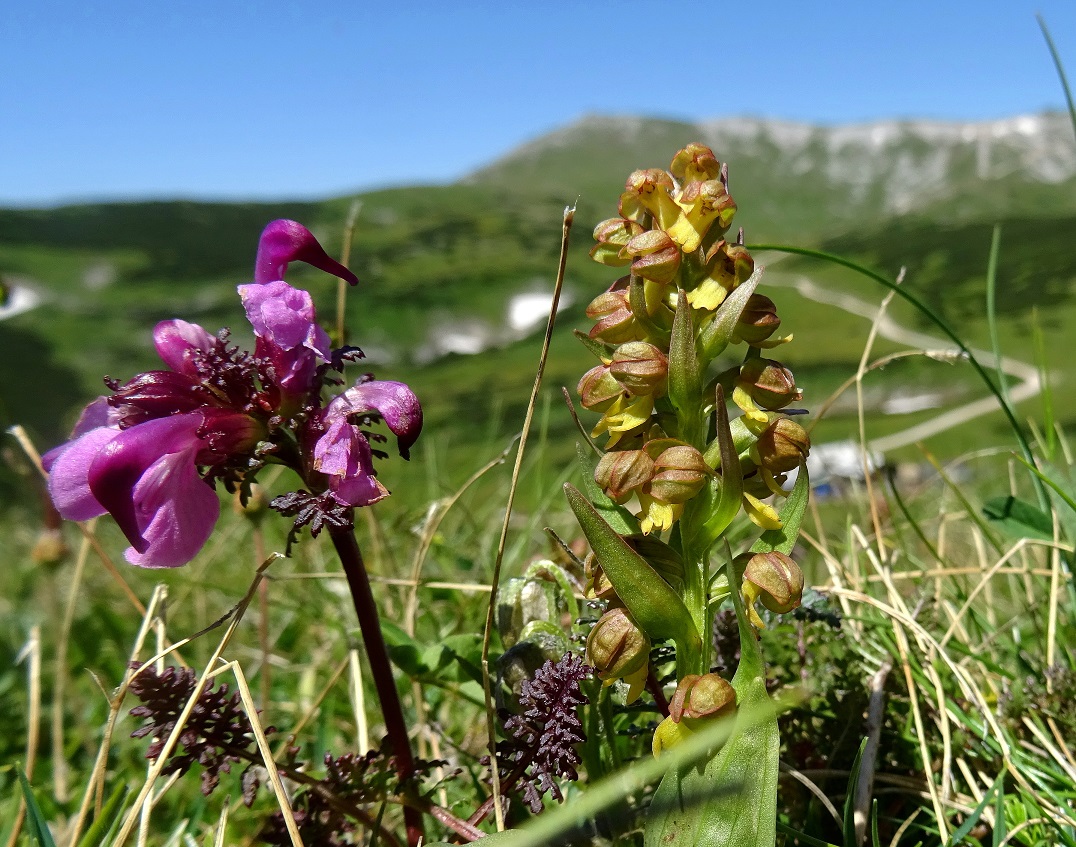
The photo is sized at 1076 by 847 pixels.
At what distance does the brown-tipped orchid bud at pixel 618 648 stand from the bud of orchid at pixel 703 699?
2.7 inches

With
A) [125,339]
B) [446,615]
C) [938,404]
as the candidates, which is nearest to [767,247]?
[446,615]

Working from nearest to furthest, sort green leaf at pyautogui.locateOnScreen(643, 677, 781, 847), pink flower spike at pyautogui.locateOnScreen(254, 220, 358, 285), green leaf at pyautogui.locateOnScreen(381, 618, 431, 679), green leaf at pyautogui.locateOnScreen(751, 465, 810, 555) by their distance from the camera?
green leaf at pyautogui.locateOnScreen(643, 677, 781, 847) → green leaf at pyautogui.locateOnScreen(751, 465, 810, 555) → pink flower spike at pyautogui.locateOnScreen(254, 220, 358, 285) → green leaf at pyautogui.locateOnScreen(381, 618, 431, 679)

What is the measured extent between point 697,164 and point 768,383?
0.33 meters

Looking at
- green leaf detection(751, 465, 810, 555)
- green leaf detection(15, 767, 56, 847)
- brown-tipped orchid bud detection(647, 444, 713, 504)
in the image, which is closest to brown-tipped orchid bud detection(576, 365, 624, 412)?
brown-tipped orchid bud detection(647, 444, 713, 504)

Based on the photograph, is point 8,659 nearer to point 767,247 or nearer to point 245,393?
point 245,393

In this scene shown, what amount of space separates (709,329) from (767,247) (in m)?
0.43

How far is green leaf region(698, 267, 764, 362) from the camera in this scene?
112cm

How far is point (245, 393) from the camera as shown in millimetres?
1213

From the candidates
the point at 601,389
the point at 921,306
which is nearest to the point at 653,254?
the point at 601,389

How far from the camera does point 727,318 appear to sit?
1.14 m

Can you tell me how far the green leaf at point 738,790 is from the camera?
1.01 m

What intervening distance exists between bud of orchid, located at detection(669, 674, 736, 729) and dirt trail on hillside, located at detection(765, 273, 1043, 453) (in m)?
44.0

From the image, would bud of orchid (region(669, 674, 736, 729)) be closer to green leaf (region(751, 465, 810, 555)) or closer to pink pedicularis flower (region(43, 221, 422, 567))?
green leaf (region(751, 465, 810, 555))

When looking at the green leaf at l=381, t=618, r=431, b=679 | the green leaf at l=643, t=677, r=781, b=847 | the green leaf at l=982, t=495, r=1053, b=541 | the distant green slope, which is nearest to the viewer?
the green leaf at l=643, t=677, r=781, b=847
